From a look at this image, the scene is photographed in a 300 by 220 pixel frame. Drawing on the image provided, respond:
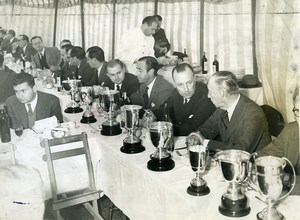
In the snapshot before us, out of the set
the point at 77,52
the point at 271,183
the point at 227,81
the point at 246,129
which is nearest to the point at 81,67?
the point at 77,52

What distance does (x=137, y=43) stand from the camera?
304 cm

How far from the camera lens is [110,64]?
2338 mm

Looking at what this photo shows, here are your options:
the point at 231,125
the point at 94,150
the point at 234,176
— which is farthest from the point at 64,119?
the point at 234,176

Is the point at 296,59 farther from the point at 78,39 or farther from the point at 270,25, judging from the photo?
the point at 78,39

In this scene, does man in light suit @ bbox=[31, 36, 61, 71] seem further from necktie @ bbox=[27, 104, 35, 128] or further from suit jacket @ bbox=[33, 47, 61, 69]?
necktie @ bbox=[27, 104, 35, 128]

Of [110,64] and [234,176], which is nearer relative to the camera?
[234,176]

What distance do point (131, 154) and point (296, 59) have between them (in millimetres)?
1253

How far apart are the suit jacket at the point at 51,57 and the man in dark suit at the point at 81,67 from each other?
20 cm

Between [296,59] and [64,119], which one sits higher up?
[296,59]

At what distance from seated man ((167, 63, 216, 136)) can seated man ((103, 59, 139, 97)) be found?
478 mm

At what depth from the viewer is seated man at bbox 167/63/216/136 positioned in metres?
1.83

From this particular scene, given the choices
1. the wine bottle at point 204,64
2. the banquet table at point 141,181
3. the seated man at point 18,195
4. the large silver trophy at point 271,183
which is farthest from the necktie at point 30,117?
the large silver trophy at point 271,183

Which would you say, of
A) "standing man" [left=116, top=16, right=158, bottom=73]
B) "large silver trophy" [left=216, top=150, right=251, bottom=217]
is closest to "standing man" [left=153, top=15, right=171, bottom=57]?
"standing man" [left=116, top=16, right=158, bottom=73]

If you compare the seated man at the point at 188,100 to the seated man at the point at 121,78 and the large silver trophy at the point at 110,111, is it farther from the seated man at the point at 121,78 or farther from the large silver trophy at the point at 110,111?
the seated man at the point at 121,78
